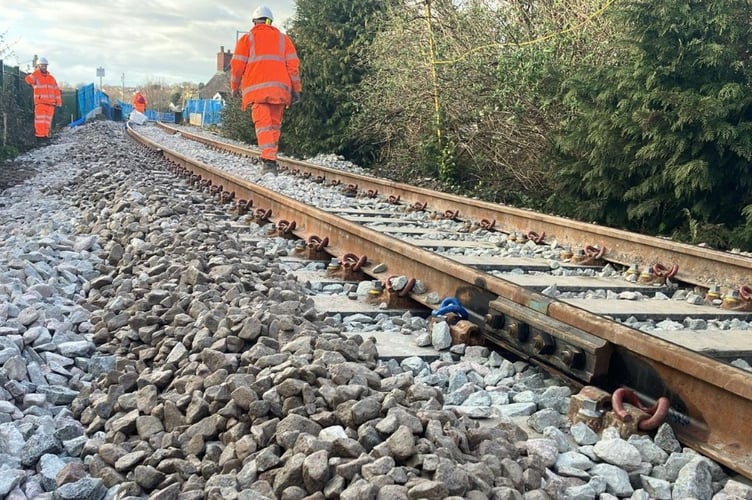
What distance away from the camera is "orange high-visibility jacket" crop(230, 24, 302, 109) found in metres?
10.9

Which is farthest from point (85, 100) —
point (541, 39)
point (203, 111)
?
point (541, 39)

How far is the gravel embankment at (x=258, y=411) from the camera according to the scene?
203cm

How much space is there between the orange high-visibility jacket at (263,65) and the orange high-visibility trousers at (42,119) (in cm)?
1239

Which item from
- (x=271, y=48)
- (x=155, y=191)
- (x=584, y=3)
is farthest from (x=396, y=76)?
(x=155, y=191)

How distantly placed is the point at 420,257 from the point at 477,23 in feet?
26.6

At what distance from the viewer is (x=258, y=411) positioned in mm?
2311

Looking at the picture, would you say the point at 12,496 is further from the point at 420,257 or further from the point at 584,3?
the point at 584,3

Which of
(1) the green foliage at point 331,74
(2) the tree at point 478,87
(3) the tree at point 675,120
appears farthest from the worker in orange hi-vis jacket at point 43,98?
(3) the tree at point 675,120

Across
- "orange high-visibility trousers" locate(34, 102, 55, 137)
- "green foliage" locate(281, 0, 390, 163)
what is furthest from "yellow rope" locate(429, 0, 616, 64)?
"orange high-visibility trousers" locate(34, 102, 55, 137)

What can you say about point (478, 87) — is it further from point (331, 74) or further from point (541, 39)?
point (331, 74)

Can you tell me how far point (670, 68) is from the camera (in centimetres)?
649

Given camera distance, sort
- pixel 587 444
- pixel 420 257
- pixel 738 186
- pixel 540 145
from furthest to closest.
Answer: pixel 540 145
pixel 738 186
pixel 420 257
pixel 587 444

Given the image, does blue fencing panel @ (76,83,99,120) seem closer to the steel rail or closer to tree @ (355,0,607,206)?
tree @ (355,0,607,206)

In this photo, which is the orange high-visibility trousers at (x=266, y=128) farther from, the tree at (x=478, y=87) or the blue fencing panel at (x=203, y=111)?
the blue fencing panel at (x=203, y=111)
